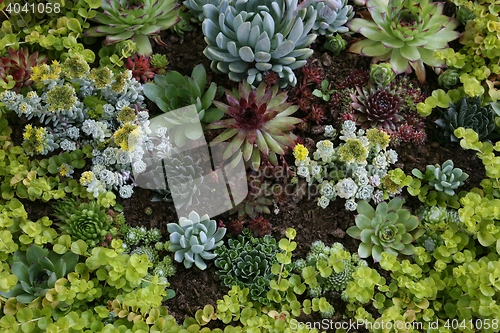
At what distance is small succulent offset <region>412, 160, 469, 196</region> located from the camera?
6.72 ft

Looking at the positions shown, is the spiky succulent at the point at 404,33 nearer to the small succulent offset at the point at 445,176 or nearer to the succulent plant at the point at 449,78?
the succulent plant at the point at 449,78

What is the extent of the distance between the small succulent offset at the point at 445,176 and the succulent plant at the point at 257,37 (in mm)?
761

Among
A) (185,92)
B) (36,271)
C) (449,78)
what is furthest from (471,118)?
(36,271)

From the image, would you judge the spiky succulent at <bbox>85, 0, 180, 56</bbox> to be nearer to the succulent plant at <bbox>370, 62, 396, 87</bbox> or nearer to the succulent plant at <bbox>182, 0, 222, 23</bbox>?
the succulent plant at <bbox>182, 0, 222, 23</bbox>

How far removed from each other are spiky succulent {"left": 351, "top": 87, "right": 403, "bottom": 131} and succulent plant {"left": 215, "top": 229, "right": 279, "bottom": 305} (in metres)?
0.75

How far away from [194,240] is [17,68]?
1214 millimetres

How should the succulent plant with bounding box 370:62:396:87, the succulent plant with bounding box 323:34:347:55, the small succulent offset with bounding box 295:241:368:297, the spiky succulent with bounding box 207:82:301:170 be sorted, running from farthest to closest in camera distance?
the succulent plant with bounding box 323:34:347:55 < the succulent plant with bounding box 370:62:396:87 < the spiky succulent with bounding box 207:82:301:170 < the small succulent offset with bounding box 295:241:368:297

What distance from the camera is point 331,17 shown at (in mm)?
2266

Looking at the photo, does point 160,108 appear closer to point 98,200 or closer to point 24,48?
point 98,200

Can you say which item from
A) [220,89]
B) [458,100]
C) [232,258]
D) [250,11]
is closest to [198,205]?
[232,258]

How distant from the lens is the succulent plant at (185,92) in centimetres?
217

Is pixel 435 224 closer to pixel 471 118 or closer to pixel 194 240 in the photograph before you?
pixel 471 118

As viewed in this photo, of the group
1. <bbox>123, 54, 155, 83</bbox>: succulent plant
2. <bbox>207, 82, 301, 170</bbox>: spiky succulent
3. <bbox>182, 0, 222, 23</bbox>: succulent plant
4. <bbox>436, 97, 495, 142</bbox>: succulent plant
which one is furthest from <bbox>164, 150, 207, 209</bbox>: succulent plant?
<bbox>436, 97, 495, 142</bbox>: succulent plant

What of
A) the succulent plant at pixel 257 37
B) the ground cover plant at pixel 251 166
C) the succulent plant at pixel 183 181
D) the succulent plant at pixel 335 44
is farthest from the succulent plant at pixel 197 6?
the succulent plant at pixel 183 181
